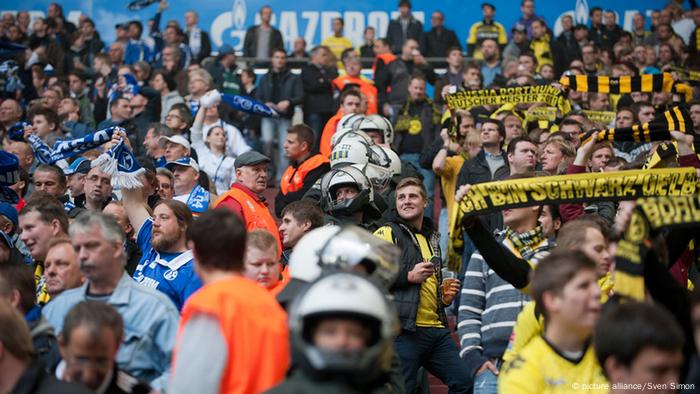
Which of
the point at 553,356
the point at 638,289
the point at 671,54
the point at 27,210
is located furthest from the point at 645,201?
the point at 671,54

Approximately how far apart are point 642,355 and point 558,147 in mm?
6100

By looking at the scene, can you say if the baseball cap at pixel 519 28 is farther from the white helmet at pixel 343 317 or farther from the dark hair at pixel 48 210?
the white helmet at pixel 343 317

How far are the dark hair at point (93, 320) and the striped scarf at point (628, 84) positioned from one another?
9318mm

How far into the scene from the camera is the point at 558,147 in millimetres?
10984

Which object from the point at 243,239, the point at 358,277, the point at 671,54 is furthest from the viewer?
the point at 671,54

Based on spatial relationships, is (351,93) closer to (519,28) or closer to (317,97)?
(317,97)

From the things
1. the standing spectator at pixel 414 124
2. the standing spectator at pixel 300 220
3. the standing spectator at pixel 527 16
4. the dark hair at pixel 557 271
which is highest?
the standing spectator at pixel 527 16

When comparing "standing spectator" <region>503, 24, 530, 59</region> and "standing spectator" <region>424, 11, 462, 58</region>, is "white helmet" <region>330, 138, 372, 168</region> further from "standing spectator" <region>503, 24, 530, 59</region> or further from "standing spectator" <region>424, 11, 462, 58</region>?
"standing spectator" <region>424, 11, 462, 58</region>

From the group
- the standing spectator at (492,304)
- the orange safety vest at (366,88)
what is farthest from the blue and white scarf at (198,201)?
the orange safety vest at (366,88)

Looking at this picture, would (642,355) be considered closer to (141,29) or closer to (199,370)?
(199,370)

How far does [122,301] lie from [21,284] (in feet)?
2.81

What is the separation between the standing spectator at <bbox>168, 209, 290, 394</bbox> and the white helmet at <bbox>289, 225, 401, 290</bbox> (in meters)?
0.32

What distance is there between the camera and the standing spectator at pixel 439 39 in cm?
2261

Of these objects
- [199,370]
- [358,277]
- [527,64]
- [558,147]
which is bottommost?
[199,370]
